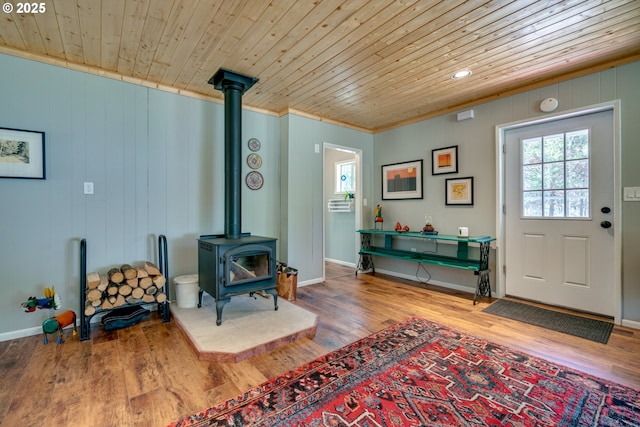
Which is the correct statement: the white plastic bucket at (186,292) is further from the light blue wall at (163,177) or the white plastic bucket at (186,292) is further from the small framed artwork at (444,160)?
the small framed artwork at (444,160)

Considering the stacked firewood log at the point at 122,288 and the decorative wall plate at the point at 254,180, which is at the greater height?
the decorative wall plate at the point at 254,180

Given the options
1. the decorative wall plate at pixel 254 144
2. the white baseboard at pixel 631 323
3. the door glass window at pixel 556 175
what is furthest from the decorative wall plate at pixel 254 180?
the white baseboard at pixel 631 323

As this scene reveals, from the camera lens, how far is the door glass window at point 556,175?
Result: 295 centimetres

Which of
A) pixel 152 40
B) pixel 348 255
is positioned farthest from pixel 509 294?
pixel 152 40

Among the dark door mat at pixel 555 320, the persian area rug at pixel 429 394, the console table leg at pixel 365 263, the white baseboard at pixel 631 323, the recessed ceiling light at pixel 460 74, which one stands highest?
the recessed ceiling light at pixel 460 74

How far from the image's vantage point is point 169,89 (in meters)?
3.16

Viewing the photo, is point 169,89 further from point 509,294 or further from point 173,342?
point 509,294

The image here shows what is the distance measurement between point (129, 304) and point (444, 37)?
3.54m

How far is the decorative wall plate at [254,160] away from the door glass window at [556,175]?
317 centimetres

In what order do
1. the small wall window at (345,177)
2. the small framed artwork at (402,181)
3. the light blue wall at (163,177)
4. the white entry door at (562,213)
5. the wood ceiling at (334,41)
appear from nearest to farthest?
the wood ceiling at (334,41) < the light blue wall at (163,177) < the white entry door at (562,213) < the small framed artwork at (402,181) < the small wall window at (345,177)

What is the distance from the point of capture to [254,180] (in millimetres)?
3826

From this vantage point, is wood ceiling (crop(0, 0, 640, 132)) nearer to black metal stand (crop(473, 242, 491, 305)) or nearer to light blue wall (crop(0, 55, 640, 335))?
light blue wall (crop(0, 55, 640, 335))

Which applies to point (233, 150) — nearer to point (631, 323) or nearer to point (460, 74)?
point (460, 74)

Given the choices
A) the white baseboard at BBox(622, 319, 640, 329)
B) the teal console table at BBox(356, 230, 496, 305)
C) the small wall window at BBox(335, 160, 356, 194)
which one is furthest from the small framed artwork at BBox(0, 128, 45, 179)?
the white baseboard at BBox(622, 319, 640, 329)
